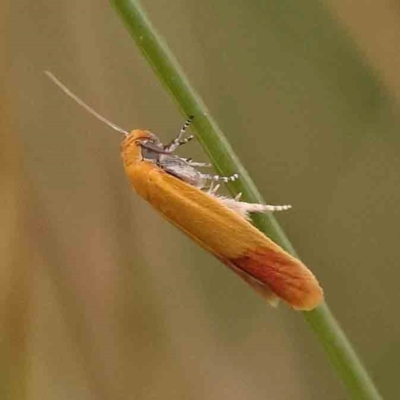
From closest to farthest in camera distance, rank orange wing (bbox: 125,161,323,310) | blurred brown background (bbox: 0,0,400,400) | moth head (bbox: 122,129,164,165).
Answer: orange wing (bbox: 125,161,323,310) < moth head (bbox: 122,129,164,165) < blurred brown background (bbox: 0,0,400,400)

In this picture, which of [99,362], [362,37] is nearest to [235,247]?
[362,37]

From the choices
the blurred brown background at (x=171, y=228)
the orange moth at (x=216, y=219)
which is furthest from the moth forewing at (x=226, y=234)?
the blurred brown background at (x=171, y=228)

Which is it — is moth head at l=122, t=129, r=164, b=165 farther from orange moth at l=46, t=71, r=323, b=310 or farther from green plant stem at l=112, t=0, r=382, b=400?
green plant stem at l=112, t=0, r=382, b=400

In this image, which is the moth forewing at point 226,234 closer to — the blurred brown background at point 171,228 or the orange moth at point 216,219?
the orange moth at point 216,219

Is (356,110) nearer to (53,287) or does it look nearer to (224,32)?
(224,32)

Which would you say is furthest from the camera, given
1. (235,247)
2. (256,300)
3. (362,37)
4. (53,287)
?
(256,300)

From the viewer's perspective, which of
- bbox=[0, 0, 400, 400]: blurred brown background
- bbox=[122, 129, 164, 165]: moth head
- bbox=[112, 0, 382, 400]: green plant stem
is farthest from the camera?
bbox=[0, 0, 400, 400]: blurred brown background

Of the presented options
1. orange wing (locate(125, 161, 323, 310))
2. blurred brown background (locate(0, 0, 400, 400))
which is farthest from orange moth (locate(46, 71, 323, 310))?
blurred brown background (locate(0, 0, 400, 400))

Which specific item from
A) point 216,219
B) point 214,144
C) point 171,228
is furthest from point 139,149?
point 171,228
